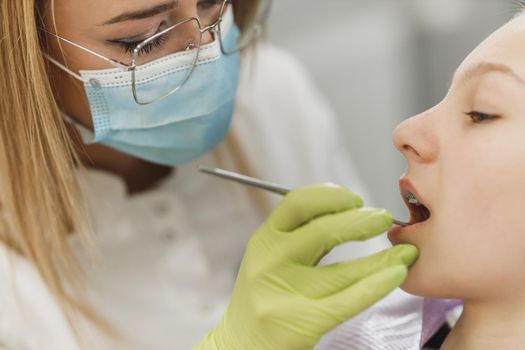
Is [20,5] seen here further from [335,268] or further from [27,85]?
[335,268]

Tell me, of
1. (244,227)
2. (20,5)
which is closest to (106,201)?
(244,227)

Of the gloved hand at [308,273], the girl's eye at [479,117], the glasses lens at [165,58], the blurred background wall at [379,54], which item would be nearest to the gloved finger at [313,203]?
the gloved hand at [308,273]

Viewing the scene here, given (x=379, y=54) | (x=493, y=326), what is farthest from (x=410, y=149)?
(x=379, y=54)

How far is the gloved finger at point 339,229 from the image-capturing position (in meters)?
0.95

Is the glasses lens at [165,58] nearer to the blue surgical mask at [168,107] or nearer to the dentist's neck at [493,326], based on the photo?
the blue surgical mask at [168,107]

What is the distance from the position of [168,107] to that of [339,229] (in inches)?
14.9

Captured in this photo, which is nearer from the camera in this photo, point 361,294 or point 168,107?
point 361,294

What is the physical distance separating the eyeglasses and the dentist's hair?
67 millimetres

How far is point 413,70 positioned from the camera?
2.80 m

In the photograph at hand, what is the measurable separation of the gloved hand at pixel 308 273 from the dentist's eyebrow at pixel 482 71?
186mm

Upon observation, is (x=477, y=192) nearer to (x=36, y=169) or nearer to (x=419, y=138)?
(x=419, y=138)

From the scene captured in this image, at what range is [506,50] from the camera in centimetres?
94

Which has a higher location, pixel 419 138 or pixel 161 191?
pixel 419 138

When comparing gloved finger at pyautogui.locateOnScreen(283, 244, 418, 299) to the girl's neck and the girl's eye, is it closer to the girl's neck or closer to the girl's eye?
the girl's eye
